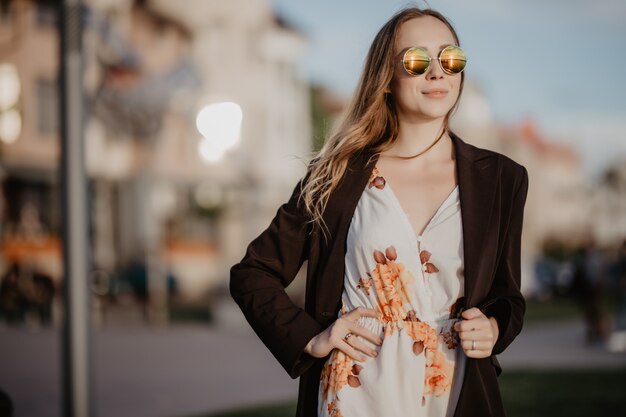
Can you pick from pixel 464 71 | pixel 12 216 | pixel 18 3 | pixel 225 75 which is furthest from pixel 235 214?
pixel 464 71

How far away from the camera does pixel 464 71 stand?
2713 mm

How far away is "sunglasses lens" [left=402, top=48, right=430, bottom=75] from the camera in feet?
8.45

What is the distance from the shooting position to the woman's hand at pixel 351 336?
243cm

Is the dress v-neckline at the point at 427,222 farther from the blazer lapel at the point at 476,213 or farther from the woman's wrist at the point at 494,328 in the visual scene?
the woman's wrist at the point at 494,328

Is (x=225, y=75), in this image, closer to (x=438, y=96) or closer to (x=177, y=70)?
(x=177, y=70)

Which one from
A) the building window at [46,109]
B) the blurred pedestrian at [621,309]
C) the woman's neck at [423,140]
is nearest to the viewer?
the woman's neck at [423,140]

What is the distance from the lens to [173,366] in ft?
40.8

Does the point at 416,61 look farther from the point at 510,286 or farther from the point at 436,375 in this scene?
the point at 436,375

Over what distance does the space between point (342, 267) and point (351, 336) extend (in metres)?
0.23

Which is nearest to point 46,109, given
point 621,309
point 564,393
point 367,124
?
point 621,309

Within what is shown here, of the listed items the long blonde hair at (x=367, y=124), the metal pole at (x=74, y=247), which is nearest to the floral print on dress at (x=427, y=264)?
the long blonde hair at (x=367, y=124)

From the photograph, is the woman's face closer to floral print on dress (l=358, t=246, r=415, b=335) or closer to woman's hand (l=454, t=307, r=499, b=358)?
floral print on dress (l=358, t=246, r=415, b=335)

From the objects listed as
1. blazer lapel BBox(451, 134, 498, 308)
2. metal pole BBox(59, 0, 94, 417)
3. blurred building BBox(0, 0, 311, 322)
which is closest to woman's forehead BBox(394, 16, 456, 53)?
blazer lapel BBox(451, 134, 498, 308)

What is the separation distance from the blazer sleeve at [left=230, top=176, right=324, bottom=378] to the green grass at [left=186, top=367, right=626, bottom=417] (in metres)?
5.78
